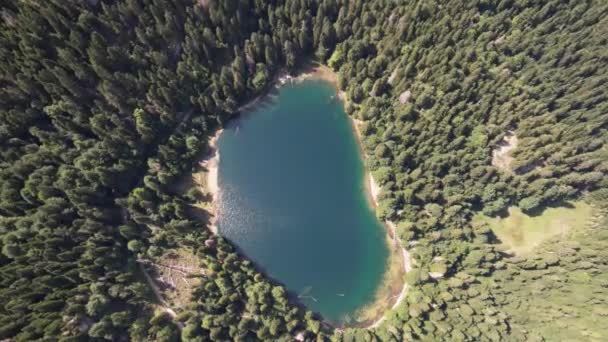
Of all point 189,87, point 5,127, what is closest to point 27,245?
point 5,127

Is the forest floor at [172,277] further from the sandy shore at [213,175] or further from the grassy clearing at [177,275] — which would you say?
the sandy shore at [213,175]

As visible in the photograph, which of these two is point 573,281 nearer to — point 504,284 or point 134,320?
point 504,284

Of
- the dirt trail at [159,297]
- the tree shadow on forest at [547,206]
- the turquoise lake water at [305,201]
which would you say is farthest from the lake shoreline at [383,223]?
the tree shadow on forest at [547,206]

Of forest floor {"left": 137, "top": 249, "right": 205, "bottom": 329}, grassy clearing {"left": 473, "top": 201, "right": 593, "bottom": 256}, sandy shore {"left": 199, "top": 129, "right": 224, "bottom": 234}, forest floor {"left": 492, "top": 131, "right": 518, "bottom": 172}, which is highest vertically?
sandy shore {"left": 199, "top": 129, "right": 224, "bottom": 234}

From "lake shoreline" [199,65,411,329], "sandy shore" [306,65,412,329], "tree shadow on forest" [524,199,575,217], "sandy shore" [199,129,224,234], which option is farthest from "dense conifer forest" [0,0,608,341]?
"sandy shore" [306,65,412,329]

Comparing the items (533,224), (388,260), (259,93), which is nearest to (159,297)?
(259,93)

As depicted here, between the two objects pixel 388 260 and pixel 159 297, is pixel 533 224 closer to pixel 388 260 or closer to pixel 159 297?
pixel 388 260

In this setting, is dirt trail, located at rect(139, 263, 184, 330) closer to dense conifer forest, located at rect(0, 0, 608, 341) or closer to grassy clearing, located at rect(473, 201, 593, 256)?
dense conifer forest, located at rect(0, 0, 608, 341)
